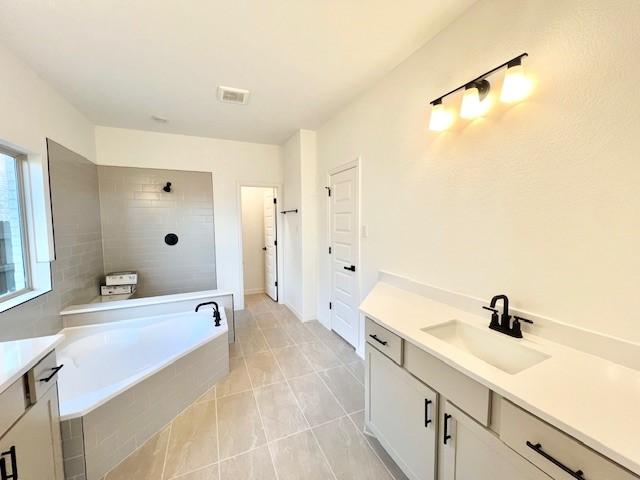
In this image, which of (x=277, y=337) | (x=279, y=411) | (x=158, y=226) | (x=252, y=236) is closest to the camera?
(x=279, y=411)

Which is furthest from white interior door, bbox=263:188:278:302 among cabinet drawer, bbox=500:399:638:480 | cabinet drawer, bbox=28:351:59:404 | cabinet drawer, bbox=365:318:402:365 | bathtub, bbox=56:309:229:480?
cabinet drawer, bbox=500:399:638:480

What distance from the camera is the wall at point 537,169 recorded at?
3.45 feet

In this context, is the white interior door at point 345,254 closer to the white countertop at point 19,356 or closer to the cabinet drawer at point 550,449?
the cabinet drawer at point 550,449

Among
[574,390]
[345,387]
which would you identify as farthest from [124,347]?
[574,390]

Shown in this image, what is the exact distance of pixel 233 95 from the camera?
262 centimetres

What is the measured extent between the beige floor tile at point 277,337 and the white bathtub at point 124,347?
0.69 meters

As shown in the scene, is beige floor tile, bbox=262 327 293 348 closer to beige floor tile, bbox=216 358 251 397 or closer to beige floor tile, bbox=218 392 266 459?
beige floor tile, bbox=216 358 251 397

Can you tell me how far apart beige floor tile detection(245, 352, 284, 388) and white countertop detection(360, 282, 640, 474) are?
1580 millimetres

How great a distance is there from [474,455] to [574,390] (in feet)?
1.51

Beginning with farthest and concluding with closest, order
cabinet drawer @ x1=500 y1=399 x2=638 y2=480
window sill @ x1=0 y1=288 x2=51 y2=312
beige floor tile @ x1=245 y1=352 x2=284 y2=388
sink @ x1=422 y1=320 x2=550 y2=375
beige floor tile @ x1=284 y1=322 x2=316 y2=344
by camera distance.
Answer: beige floor tile @ x1=284 y1=322 x2=316 y2=344 → beige floor tile @ x1=245 y1=352 x2=284 y2=388 → window sill @ x1=0 y1=288 x2=51 y2=312 → sink @ x1=422 y1=320 x2=550 y2=375 → cabinet drawer @ x1=500 y1=399 x2=638 y2=480

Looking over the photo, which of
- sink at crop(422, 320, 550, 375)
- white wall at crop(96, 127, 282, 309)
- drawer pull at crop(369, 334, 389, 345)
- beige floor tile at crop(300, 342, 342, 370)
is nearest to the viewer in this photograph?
sink at crop(422, 320, 550, 375)

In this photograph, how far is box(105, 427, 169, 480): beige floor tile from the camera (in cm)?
155

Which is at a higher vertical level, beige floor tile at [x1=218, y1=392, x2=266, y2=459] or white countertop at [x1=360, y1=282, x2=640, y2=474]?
white countertop at [x1=360, y1=282, x2=640, y2=474]

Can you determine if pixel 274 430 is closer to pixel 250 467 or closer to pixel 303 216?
pixel 250 467
